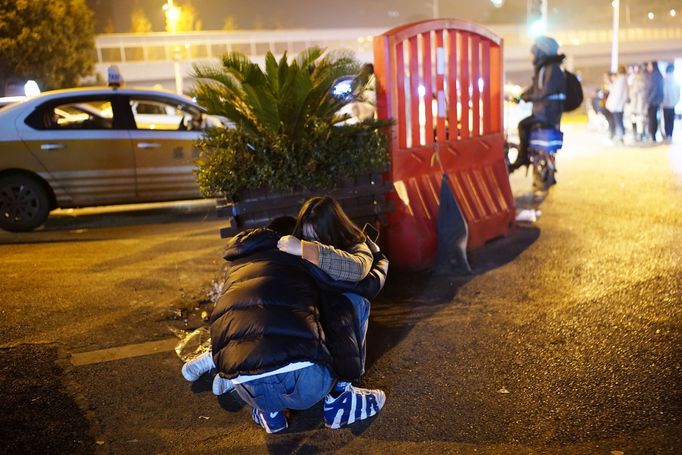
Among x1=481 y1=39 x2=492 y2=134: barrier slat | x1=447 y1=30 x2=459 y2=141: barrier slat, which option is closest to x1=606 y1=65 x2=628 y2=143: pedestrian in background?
x1=481 y1=39 x2=492 y2=134: barrier slat

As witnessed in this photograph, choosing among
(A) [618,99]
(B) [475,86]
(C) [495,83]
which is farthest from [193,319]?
(A) [618,99]

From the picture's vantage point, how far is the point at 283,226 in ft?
13.5

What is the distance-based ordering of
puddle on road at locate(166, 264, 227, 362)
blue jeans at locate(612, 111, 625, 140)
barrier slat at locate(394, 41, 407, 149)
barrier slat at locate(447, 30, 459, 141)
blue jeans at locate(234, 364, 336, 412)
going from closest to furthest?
1. blue jeans at locate(234, 364, 336, 412)
2. puddle on road at locate(166, 264, 227, 362)
3. barrier slat at locate(394, 41, 407, 149)
4. barrier slat at locate(447, 30, 459, 141)
5. blue jeans at locate(612, 111, 625, 140)

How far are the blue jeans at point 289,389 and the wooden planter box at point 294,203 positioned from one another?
6.67ft

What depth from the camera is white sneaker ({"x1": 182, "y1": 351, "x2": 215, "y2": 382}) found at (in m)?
4.24

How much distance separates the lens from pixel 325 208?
12.7ft

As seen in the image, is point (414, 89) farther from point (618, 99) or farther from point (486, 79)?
point (618, 99)

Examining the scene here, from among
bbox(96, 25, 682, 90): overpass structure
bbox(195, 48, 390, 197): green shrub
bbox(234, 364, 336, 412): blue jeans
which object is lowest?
bbox(234, 364, 336, 412): blue jeans

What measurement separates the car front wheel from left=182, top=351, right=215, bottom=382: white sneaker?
542cm

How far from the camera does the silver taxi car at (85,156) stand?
8648mm

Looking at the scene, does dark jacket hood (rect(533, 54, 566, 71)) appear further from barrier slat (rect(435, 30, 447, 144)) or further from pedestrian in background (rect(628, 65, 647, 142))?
pedestrian in background (rect(628, 65, 647, 142))

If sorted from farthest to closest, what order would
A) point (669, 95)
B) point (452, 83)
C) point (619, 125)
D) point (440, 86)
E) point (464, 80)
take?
point (619, 125)
point (669, 95)
point (464, 80)
point (452, 83)
point (440, 86)

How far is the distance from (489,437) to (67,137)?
7.14 metres

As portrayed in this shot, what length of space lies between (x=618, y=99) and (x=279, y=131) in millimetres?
13020
